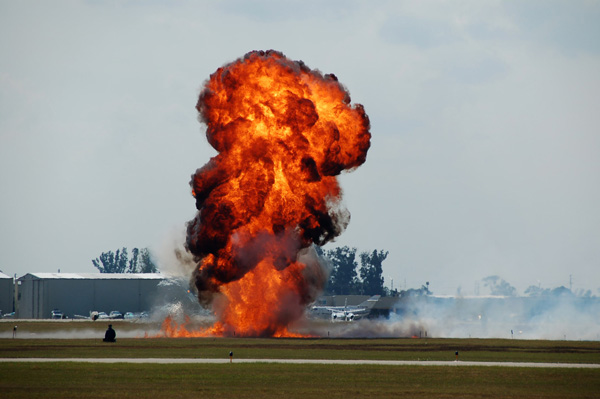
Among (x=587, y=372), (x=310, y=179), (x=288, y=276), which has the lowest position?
(x=587, y=372)

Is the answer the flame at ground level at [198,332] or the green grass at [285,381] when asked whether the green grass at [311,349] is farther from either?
the green grass at [285,381]

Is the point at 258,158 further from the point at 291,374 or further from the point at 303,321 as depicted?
the point at 291,374

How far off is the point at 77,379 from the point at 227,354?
20370 mm

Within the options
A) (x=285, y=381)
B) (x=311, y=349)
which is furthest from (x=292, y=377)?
(x=311, y=349)

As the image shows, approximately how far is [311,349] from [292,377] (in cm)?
2509

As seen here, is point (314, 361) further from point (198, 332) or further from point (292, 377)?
point (198, 332)

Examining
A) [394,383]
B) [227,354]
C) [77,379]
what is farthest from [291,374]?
[227,354]

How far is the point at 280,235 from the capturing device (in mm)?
97438

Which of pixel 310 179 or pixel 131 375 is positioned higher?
pixel 310 179

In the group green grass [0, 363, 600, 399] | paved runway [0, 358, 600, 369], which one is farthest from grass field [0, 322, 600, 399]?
paved runway [0, 358, 600, 369]

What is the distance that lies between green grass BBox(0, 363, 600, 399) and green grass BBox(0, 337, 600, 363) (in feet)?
31.5

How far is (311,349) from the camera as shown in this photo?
→ 252 ft

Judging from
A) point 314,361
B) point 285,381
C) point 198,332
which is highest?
point 198,332

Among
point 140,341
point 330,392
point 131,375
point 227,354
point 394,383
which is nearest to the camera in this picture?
point 330,392
